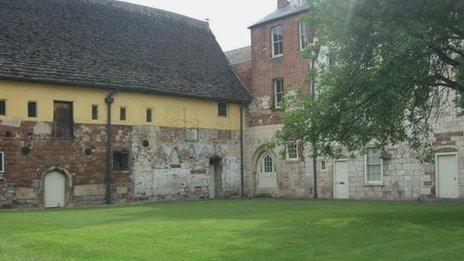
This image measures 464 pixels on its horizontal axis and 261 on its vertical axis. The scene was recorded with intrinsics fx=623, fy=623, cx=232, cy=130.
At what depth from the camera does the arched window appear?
3650 centimetres

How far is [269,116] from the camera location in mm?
36281

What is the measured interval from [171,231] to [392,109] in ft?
22.7

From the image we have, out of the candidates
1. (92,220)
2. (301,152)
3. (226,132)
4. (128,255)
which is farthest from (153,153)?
(128,255)

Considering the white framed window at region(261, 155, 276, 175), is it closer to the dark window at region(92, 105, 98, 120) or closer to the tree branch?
the dark window at region(92, 105, 98, 120)

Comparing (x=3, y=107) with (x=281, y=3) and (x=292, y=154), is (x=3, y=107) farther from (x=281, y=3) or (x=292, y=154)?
(x=281, y=3)

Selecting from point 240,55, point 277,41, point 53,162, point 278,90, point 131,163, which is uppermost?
point 240,55

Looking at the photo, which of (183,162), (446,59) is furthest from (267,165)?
(446,59)

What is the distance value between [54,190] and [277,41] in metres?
15.4

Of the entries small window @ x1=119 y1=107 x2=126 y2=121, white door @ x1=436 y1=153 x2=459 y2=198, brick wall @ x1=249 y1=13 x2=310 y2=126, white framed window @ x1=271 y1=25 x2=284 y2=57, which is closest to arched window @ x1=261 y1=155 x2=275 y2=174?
brick wall @ x1=249 y1=13 x2=310 y2=126

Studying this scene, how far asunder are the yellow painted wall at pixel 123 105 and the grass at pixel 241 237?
9.06 m

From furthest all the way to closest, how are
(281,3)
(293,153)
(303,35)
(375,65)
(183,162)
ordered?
(281,3)
(293,153)
(303,35)
(183,162)
(375,65)

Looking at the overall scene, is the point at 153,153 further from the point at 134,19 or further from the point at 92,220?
the point at 92,220

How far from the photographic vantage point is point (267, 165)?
121 ft

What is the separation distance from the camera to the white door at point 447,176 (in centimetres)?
2733
